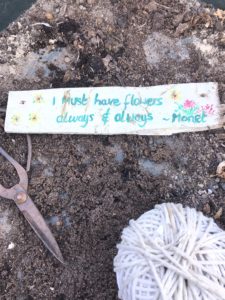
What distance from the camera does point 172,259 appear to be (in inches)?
44.8

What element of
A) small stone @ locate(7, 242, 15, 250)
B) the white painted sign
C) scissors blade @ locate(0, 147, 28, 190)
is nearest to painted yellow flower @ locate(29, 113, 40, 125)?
the white painted sign

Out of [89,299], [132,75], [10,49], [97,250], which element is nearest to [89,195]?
[97,250]

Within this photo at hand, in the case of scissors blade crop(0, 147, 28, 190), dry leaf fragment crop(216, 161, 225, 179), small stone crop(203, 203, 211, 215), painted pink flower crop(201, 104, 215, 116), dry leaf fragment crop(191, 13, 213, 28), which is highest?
dry leaf fragment crop(191, 13, 213, 28)

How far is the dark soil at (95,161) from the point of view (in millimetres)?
1334

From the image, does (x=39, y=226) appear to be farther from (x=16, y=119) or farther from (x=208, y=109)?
(x=208, y=109)

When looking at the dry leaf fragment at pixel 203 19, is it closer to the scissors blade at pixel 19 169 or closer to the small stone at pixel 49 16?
the small stone at pixel 49 16

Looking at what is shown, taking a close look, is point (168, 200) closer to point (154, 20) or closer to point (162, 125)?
point (162, 125)

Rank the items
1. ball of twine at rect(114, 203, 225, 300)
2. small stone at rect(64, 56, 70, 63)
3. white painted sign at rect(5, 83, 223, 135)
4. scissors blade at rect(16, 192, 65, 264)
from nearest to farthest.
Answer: ball of twine at rect(114, 203, 225, 300) → scissors blade at rect(16, 192, 65, 264) → white painted sign at rect(5, 83, 223, 135) → small stone at rect(64, 56, 70, 63)

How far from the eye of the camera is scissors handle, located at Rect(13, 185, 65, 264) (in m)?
1.33

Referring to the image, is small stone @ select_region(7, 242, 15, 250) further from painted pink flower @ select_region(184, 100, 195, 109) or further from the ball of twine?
painted pink flower @ select_region(184, 100, 195, 109)

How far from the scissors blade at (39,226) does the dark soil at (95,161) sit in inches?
0.9

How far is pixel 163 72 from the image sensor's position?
155 centimetres

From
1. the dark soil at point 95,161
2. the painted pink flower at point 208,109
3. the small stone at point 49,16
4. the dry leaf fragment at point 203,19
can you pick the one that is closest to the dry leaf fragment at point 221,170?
the dark soil at point 95,161

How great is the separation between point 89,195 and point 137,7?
1.89ft
